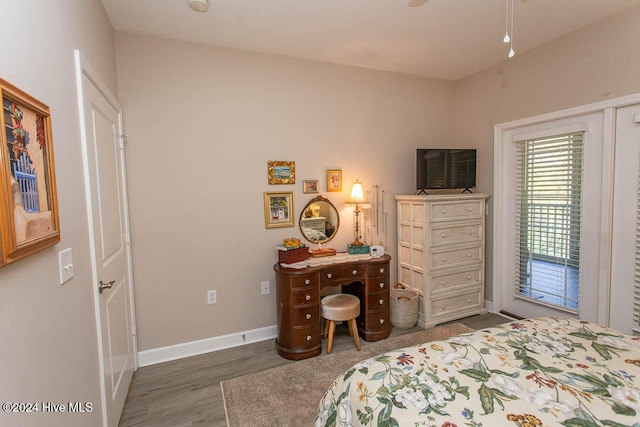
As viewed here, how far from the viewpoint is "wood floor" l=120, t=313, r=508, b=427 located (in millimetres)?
2031

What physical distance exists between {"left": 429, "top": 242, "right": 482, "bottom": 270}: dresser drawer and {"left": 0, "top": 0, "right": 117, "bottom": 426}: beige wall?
286cm

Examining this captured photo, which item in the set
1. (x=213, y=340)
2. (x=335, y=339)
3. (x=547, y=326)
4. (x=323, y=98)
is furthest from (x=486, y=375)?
(x=323, y=98)

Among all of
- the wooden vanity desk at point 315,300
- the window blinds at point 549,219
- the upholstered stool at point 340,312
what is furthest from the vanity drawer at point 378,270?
the window blinds at point 549,219

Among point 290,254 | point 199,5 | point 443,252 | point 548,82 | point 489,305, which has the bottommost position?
point 489,305

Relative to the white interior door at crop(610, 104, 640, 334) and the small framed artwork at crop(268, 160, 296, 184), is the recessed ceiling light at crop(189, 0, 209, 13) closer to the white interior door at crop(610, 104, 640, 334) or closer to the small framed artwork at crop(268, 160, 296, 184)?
the small framed artwork at crop(268, 160, 296, 184)

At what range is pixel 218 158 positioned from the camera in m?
2.83

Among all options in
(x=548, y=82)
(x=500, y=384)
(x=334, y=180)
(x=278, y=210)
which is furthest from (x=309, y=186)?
(x=548, y=82)

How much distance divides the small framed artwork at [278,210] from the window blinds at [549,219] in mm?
2395

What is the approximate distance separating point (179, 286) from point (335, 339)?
153cm

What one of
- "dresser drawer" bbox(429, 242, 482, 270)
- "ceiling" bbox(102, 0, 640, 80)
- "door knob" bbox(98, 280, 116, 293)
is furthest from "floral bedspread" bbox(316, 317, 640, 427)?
"ceiling" bbox(102, 0, 640, 80)

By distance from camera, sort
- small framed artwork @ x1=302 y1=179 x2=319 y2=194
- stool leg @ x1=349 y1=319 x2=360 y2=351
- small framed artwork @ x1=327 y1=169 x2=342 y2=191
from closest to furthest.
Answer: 1. stool leg @ x1=349 y1=319 x2=360 y2=351
2. small framed artwork @ x1=302 y1=179 x2=319 y2=194
3. small framed artwork @ x1=327 y1=169 x2=342 y2=191

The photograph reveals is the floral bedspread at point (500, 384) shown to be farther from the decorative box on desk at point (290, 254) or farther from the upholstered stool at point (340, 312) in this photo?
the decorative box on desk at point (290, 254)

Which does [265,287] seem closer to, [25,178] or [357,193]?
[357,193]

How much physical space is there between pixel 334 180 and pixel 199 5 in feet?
6.11
